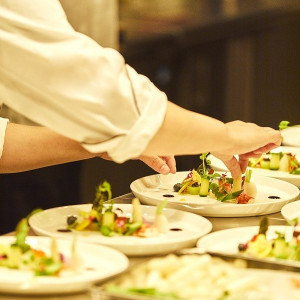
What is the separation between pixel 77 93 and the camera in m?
1.55

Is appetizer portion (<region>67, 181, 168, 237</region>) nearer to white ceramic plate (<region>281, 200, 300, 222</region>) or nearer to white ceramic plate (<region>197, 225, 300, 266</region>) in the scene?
white ceramic plate (<region>197, 225, 300, 266</region>)

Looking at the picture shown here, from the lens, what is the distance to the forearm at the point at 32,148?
2.22 m

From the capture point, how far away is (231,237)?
175cm

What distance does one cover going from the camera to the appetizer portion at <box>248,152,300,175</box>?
8.68ft

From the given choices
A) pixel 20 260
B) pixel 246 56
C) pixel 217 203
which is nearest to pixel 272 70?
pixel 246 56

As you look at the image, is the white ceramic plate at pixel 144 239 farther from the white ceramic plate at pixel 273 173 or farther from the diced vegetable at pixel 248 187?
the white ceramic plate at pixel 273 173

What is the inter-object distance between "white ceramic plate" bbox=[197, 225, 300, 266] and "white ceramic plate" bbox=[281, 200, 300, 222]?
128mm

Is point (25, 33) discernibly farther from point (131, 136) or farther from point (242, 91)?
point (242, 91)

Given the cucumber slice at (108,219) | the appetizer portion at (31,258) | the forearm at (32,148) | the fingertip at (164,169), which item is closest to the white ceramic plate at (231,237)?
the cucumber slice at (108,219)

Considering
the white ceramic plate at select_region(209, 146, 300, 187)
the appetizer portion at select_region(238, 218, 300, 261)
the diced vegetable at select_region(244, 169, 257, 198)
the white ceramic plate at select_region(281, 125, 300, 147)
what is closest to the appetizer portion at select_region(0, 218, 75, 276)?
the appetizer portion at select_region(238, 218, 300, 261)

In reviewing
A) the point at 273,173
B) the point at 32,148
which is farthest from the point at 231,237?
the point at 273,173

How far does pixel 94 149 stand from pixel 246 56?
3.97 m

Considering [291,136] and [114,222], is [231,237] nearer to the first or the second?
[114,222]

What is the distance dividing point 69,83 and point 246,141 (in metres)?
0.55
